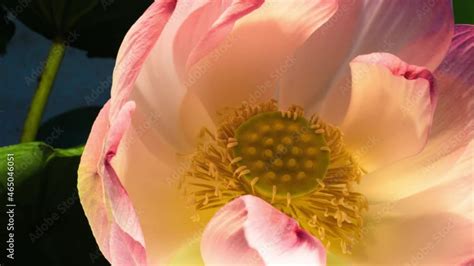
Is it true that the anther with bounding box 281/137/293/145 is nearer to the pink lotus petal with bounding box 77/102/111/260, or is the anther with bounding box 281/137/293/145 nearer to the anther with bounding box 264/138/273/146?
the anther with bounding box 264/138/273/146

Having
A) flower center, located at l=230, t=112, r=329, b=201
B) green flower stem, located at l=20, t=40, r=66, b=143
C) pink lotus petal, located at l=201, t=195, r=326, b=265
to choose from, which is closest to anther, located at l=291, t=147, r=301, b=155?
flower center, located at l=230, t=112, r=329, b=201

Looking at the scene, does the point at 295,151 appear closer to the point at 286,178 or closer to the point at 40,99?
the point at 286,178

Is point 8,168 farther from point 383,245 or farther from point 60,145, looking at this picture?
point 383,245

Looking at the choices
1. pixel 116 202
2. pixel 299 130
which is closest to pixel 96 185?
pixel 116 202

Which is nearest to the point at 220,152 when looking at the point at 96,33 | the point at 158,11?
the point at 158,11

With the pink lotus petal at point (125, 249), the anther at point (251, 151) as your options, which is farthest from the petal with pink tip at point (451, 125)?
the pink lotus petal at point (125, 249)

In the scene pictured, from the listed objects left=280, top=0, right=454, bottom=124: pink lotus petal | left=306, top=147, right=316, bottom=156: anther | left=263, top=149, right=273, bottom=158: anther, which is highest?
left=280, top=0, right=454, bottom=124: pink lotus petal

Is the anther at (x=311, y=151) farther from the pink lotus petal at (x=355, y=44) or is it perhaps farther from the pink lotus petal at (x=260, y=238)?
the pink lotus petal at (x=260, y=238)
